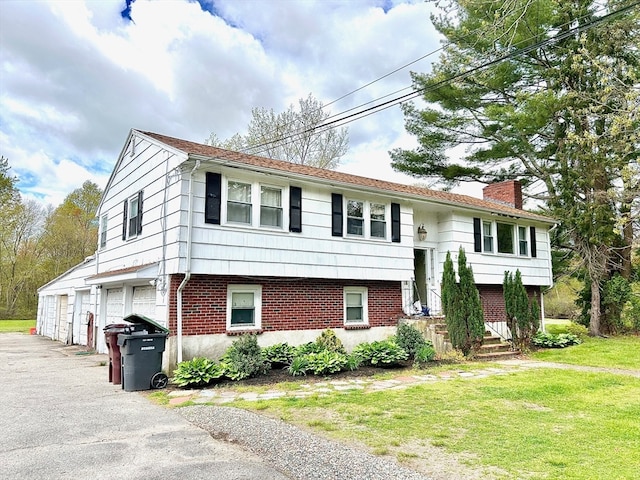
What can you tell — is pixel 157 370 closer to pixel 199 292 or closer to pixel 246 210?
pixel 199 292

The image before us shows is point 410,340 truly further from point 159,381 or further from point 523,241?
point 523,241

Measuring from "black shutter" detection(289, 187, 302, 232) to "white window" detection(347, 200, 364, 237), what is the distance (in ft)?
5.56

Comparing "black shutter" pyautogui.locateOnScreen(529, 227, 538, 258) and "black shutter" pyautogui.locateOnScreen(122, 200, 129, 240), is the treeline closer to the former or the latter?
"black shutter" pyautogui.locateOnScreen(122, 200, 129, 240)

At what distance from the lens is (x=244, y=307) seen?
10.4 metres

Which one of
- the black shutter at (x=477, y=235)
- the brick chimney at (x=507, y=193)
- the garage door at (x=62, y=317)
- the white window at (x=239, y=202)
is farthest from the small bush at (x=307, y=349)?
the garage door at (x=62, y=317)

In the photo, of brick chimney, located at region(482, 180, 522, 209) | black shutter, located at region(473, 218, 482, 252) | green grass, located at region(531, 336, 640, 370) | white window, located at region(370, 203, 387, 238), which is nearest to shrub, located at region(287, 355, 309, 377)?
white window, located at region(370, 203, 387, 238)

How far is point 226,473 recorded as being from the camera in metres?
3.98

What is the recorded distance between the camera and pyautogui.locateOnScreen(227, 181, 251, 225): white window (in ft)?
33.3

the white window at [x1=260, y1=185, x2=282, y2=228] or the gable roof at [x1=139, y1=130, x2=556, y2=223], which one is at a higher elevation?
the gable roof at [x1=139, y1=130, x2=556, y2=223]

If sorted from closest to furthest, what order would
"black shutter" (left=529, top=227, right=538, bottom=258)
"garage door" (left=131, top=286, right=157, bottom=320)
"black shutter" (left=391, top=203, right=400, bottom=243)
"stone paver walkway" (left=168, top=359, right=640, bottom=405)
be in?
1. "stone paver walkway" (left=168, top=359, right=640, bottom=405)
2. "garage door" (left=131, top=286, right=157, bottom=320)
3. "black shutter" (left=391, top=203, right=400, bottom=243)
4. "black shutter" (left=529, top=227, right=538, bottom=258)

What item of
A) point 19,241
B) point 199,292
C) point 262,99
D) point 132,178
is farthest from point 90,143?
point 199,292

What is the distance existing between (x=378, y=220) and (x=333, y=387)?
598 centimetres

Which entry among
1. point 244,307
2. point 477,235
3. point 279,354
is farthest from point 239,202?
point 477,235

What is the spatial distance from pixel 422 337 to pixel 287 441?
23.7 feet
